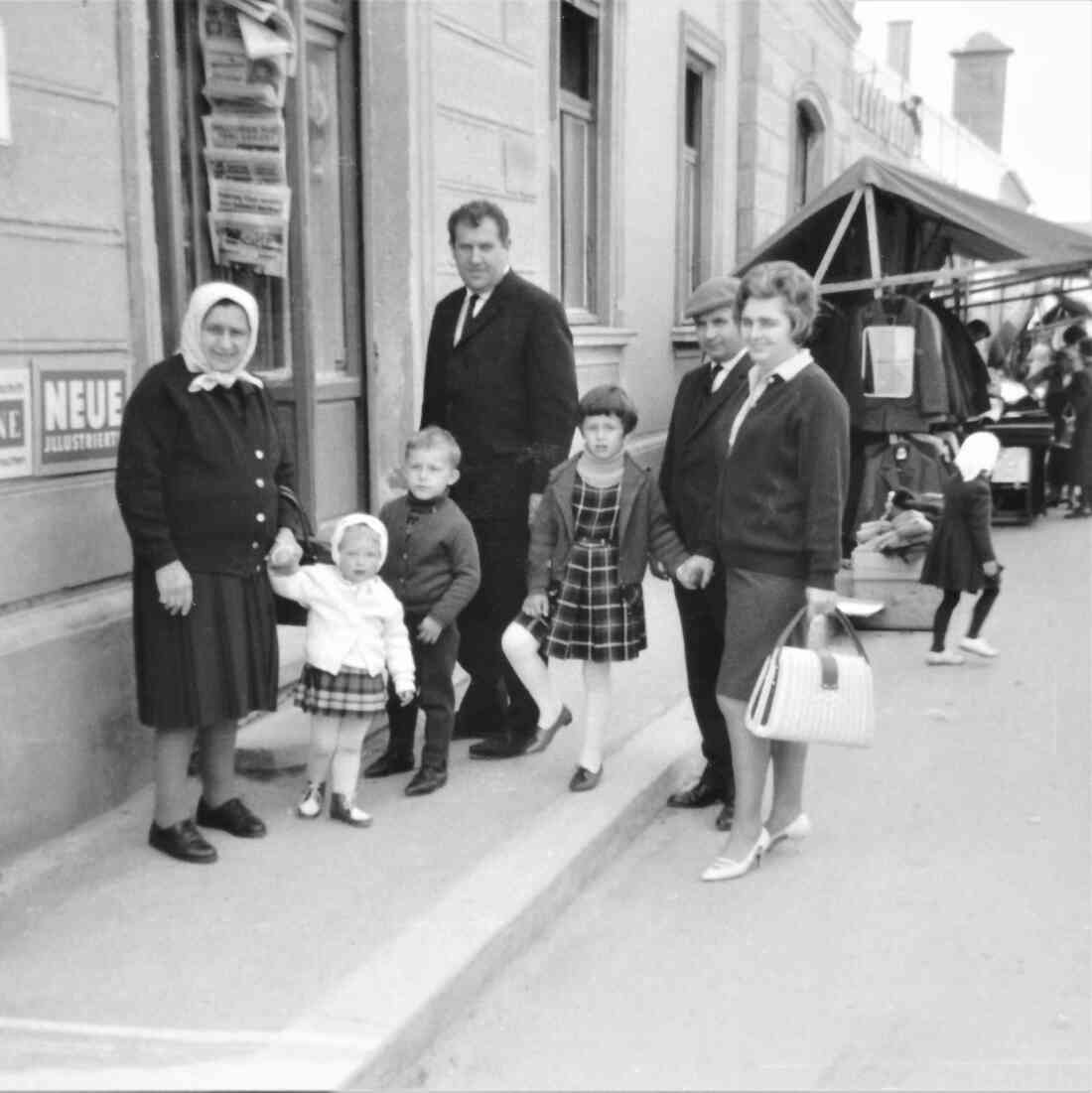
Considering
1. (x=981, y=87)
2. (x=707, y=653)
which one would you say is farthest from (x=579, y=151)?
(x=981, y=87)

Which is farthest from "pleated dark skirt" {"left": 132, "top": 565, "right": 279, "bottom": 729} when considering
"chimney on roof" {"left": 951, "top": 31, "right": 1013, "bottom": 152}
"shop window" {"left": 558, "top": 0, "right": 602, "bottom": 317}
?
"chimney on roof" {"left": 951, "top": 31, "right": 1013, "bottom": 152}

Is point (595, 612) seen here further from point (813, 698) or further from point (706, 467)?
point (813, 698)

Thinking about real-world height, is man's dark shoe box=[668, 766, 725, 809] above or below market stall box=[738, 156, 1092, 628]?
below

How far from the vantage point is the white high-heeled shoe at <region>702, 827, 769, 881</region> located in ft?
14.9

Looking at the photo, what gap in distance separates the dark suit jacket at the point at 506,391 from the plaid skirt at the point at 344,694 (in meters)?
1.07

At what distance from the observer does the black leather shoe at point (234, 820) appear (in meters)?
4.57

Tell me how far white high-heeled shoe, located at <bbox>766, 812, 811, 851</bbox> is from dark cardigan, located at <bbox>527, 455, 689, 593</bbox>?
90 cm

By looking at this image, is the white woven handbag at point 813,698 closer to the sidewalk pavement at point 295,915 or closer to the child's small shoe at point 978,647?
the sidewalk pavement at point 295,915

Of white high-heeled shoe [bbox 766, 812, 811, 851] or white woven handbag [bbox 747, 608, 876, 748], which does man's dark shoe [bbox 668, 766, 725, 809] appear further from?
white woven handbag [bbox 747, 608, 876, 748]

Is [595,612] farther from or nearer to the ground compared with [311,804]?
farther from the ground

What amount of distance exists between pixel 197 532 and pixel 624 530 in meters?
1.45

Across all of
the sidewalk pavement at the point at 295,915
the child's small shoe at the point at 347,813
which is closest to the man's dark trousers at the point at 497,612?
the sidewalk pavement at the point at 295,915

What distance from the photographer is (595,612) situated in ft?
16.6

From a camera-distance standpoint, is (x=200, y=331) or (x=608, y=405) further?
(x=608, y=405)
